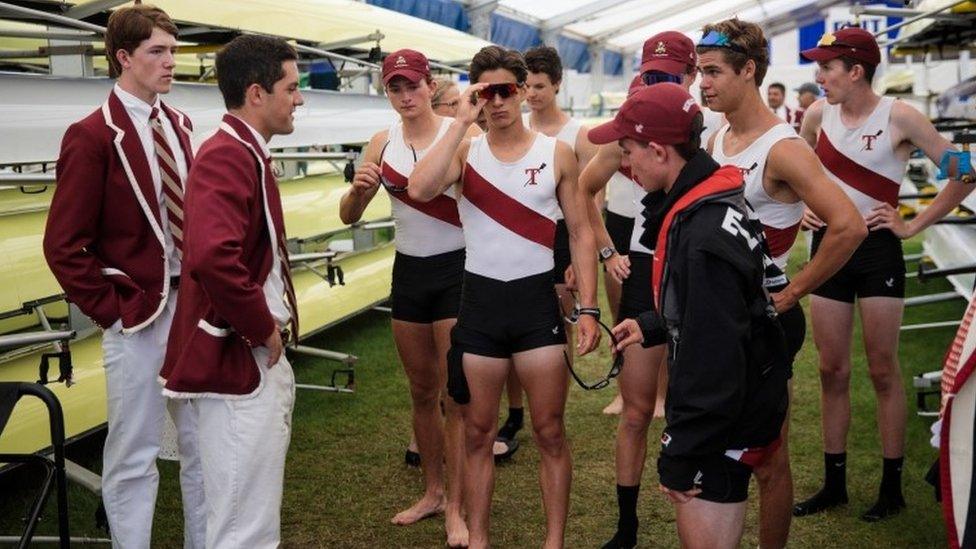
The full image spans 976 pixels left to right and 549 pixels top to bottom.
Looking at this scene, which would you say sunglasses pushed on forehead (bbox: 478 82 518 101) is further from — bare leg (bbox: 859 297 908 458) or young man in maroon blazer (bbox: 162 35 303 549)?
bare leg (bbox: 859 297 908 458)

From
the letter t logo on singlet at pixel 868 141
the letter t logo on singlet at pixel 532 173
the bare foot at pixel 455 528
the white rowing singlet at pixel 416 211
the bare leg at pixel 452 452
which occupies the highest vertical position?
the letter t logo on singlet at pixel 868 141

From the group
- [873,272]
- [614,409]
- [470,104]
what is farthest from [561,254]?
[470,104]

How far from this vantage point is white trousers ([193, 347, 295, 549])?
2.96 meters

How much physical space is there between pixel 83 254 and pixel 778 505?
91.8 inches

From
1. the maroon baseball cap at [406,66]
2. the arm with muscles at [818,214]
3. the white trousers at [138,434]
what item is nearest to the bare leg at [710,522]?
the arm with muscles at [818,214]

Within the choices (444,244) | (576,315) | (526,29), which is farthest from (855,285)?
(526,29)

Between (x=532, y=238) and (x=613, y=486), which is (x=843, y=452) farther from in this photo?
(x=532, y=238)

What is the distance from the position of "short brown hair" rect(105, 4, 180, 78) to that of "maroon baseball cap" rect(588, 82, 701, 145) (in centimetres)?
171

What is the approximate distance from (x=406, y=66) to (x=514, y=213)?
31.1 inches

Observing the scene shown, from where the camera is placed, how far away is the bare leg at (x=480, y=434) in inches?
150

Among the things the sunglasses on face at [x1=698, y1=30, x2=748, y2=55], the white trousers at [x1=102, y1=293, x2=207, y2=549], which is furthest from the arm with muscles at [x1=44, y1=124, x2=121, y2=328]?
the sunglasses on face at [x1=698, y1=30, x2=748, y2=55]

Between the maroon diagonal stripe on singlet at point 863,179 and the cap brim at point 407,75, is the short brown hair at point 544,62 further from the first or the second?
the maroon diagonal stripe on singlet at point 863,179

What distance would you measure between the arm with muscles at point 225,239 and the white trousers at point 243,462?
19 cm

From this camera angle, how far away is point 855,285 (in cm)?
433
